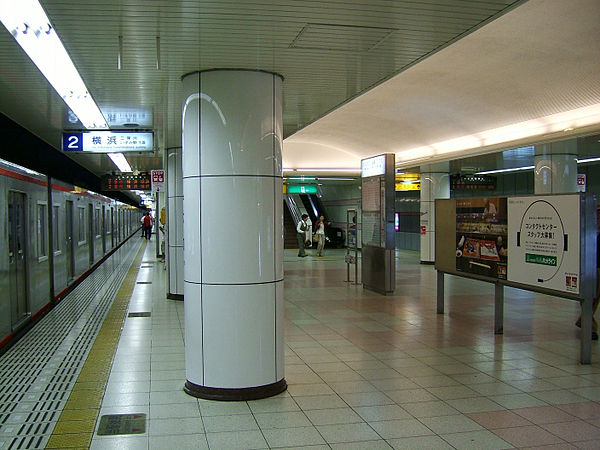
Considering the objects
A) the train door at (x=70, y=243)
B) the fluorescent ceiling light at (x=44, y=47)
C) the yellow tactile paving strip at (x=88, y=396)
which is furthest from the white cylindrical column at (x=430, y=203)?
the fluorescent ceiling light at (x=44, y=47)

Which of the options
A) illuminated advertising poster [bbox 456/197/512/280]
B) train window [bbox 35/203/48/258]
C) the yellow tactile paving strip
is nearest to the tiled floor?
the yellow tactile paving strip

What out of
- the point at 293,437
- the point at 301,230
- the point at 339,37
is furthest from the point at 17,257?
the point at 301,230

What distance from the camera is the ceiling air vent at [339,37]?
4.08 meters

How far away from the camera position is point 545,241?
6.61m

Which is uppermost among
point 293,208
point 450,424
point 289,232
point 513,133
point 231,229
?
point 513,133

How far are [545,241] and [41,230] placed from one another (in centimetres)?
763

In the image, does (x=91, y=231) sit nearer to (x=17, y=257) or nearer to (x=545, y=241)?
(x=17, y=257)

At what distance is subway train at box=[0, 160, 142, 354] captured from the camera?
695 cm

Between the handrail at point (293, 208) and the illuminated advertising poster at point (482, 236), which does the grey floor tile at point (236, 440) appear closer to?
the illuminated advertising poster at point (482, 236)

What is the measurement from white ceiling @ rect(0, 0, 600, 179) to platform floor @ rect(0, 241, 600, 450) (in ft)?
9.77

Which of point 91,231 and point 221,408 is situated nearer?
point 221,408

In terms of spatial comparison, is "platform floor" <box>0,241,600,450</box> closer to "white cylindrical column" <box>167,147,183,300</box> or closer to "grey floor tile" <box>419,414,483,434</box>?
"grey floor tile" <box>419,414,483,434</box>

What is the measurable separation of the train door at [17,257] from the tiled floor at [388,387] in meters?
1.51

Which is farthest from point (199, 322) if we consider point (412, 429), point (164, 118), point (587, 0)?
point (587, 0)
